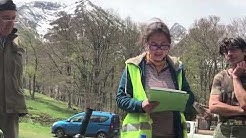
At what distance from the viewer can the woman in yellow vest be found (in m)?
3.46

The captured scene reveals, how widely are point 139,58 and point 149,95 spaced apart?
19.3 inches

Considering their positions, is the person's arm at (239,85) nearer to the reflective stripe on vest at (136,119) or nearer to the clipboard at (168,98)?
the clipboard at (168,98)

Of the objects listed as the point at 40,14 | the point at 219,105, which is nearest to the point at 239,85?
the point at 219,105

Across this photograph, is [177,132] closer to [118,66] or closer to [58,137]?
[58,137]

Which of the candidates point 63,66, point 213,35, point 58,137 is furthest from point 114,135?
point 63,66

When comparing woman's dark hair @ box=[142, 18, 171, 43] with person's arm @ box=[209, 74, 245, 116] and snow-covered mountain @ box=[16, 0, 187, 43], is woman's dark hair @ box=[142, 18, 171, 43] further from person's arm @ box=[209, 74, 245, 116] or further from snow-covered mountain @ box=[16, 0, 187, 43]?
snow-covered mountain @ box=[16, 0, 187, 43]

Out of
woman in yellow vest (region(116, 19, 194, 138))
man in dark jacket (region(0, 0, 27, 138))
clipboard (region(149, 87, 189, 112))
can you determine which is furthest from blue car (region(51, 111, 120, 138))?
clipboard (region(149, 87, 189, 112))

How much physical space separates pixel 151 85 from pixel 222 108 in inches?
27.0

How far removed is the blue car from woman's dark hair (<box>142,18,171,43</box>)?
25755mm

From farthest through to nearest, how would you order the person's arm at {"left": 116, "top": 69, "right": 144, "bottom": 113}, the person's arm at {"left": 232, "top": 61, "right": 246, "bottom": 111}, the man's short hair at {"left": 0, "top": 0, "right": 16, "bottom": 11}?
the man's short hair at {"left": 0, "top": 0, "right": 16, "bottom": 11}, the person's arm at {"left": 232, "top": 61, "right": 246, "bottom": 111}, the person's arm at {"left": 116, "top": 69, "right": 144, "bottom": 113}

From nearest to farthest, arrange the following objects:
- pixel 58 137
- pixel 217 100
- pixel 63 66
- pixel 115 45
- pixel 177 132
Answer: pixel 177 132
pixel 217 100
pixel 58 137
pixel 115 45
pixel 63 66

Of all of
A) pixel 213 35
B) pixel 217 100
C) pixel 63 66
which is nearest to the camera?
pixel 217 100

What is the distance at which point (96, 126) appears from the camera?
1161 inches

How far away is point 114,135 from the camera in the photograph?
96.8ft
